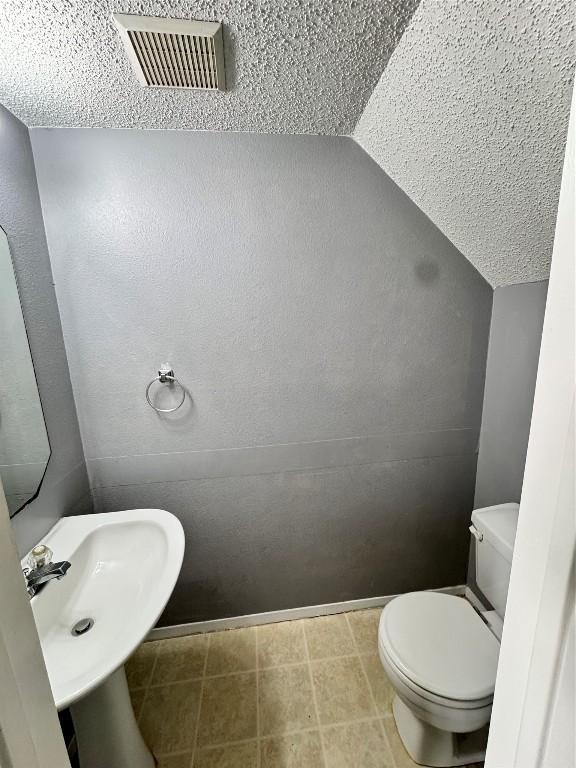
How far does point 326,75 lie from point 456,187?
57 cm

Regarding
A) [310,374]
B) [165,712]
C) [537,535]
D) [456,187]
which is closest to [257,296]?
[310,374]

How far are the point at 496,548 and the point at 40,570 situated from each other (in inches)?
60.0

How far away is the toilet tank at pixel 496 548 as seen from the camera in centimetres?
117

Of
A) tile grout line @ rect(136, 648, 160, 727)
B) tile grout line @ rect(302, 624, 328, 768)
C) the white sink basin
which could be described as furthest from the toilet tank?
tile grout line @ rect(136, 648, 160, 727)

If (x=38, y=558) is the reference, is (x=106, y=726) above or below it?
below

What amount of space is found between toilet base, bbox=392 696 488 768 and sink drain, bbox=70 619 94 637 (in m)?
1.11

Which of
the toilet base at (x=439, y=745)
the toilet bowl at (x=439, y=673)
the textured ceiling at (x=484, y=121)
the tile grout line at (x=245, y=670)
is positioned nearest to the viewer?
the textured ceiling at (x=484, y=121)

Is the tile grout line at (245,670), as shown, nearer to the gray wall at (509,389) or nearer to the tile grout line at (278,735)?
the tile grout line at (278,735)

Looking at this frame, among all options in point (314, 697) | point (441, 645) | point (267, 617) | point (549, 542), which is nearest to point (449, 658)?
point (441, 645)

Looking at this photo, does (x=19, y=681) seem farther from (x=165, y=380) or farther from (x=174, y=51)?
(x=174, y=51)

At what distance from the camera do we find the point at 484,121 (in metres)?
0.85

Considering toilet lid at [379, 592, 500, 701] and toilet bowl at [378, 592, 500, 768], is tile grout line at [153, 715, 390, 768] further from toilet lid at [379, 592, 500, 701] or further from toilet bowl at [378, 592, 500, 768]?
toilet lid at [379, 592, 500, 701]

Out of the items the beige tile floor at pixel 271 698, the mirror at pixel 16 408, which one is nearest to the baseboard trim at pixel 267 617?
the beige tile floor at pixel 271 698

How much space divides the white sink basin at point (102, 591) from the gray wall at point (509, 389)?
1433 millimetres
